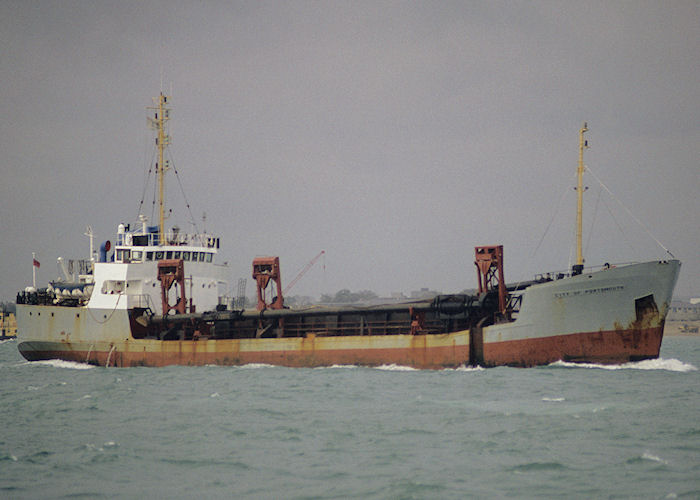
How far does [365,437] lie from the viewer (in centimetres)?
1975

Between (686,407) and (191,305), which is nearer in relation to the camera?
(686,407)

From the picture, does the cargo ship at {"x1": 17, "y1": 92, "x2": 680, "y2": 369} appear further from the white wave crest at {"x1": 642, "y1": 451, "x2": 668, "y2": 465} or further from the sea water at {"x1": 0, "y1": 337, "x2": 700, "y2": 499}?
the white wave crest at {"x1": 642, "y1": 451, "x2": 668, "y2": 465}

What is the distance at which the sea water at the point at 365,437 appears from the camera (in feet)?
51.0

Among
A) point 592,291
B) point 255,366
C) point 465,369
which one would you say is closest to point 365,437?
point 465,369

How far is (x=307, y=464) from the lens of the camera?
17234 mm

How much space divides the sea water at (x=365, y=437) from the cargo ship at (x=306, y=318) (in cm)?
202

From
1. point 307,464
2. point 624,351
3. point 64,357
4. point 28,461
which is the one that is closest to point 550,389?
point 624,351

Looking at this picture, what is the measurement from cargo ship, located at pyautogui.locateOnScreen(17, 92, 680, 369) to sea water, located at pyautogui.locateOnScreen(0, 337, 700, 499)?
202 centimetres

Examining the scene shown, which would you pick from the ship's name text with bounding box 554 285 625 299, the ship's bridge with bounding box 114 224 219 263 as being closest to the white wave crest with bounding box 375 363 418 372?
the ship's name text with bounding box 554 285 625 299

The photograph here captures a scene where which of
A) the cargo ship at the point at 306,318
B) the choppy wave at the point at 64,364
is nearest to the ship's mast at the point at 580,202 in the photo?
the cargo ship at the point at 306,318

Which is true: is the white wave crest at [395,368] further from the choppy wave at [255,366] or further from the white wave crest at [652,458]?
the white wave crest at [652,458]

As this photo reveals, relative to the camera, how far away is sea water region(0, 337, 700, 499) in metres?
15.5

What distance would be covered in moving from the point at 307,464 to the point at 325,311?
853 inches

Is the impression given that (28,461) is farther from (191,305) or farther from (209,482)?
(191,305)
